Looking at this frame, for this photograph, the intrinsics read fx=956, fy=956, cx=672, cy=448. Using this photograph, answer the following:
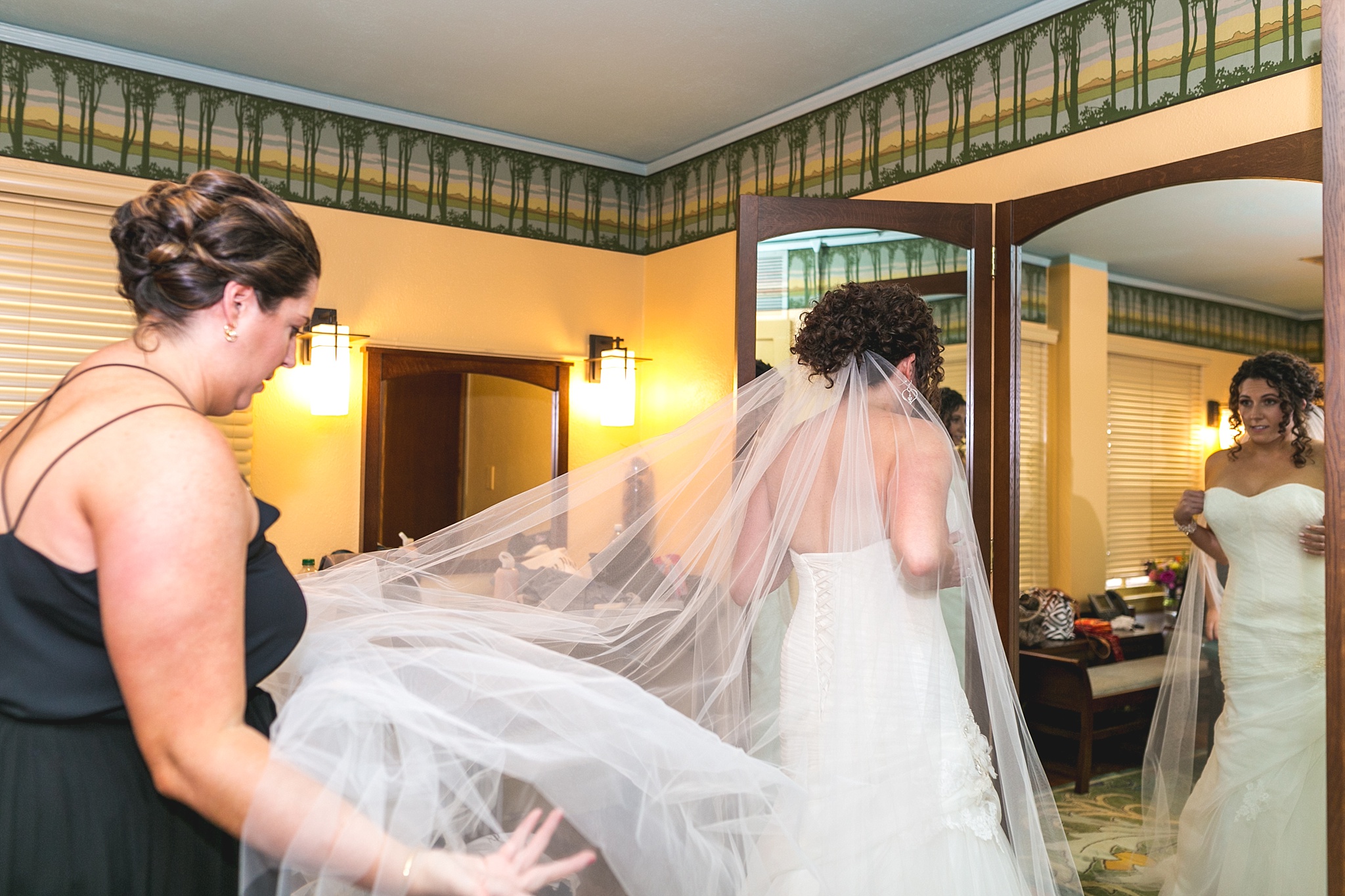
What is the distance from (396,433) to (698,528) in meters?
2.68

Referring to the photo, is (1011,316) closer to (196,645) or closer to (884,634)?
(884,634)

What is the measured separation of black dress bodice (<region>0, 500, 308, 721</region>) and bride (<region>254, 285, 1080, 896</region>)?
0.70 ft

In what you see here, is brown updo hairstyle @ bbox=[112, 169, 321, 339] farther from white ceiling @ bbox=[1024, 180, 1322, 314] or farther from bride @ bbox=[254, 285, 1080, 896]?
white ceiling @ bbox=[1024, 180, 1322, 314]

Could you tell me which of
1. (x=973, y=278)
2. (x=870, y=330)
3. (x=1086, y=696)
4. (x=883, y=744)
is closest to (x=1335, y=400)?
(x=870, y=330)

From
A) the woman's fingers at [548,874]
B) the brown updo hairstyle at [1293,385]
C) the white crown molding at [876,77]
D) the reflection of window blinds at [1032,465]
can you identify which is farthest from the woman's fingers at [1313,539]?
the woman's fingers at [548,874]

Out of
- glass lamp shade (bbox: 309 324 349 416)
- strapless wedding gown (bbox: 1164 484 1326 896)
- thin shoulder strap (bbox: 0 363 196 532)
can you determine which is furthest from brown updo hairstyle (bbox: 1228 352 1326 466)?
glass lamp shade (bbox: 309 324 349 416)

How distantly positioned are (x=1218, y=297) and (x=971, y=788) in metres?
1.52

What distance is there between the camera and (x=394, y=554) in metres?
1.77

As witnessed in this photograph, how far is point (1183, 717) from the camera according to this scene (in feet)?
8.59

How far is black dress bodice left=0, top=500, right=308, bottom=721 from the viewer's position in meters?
0.94

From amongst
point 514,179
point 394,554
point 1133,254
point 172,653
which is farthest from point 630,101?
point 172,653

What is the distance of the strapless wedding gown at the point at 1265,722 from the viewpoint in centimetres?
233

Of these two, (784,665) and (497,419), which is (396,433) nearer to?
(497,419)

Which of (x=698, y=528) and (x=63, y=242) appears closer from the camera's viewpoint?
(x=698, y=528)
